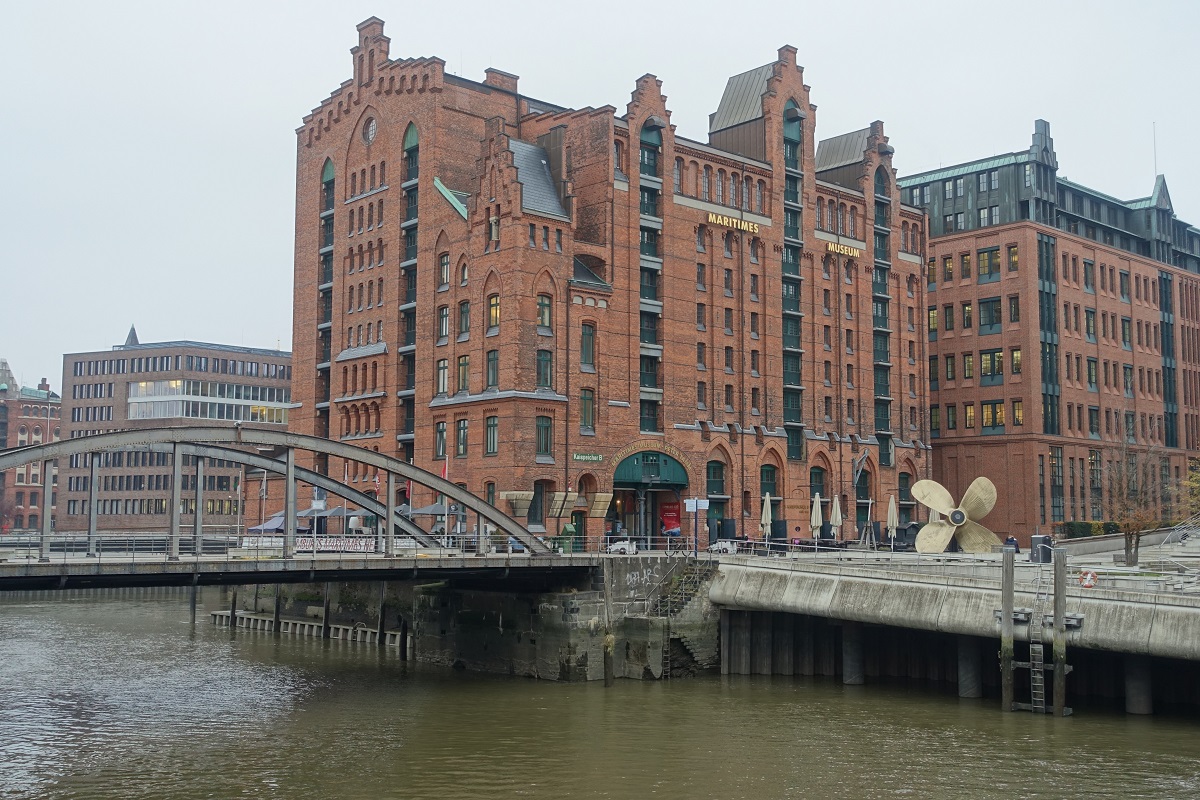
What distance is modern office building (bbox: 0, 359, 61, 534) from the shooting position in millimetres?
147375

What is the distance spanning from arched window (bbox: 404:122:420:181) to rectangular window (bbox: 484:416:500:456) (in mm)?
16932

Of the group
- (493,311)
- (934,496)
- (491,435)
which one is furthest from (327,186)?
(934,496)

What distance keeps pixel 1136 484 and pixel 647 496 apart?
122 feet

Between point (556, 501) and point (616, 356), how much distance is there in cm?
884

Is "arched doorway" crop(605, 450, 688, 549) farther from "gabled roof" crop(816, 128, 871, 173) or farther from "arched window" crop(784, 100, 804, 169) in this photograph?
"gabled roof" crop(816, 128, 871, 173)

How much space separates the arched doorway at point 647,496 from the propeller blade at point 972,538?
48.7 feet

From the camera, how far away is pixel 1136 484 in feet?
285

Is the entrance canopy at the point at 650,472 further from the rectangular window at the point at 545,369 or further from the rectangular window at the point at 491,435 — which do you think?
the rectangular window at the point at 491,435

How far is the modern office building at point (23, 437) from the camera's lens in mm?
147375

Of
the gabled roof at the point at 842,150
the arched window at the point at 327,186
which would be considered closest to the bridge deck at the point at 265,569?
the arched window at the point at 327,186

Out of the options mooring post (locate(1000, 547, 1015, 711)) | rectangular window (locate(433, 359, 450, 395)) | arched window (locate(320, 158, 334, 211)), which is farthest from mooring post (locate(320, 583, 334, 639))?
mooring post (locate(1000, 547, 1015, 711))

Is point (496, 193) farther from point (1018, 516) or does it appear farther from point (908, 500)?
point (1018, 516)

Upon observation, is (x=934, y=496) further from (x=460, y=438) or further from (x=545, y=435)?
(x=460, y=438)

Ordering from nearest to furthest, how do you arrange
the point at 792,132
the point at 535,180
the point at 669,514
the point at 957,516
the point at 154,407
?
1. the point at 957,516
2. the point at 535,180
3. the point at 669,514
4. the point at 792,132
5. the point at 154,407
